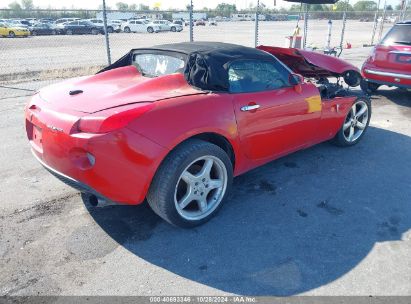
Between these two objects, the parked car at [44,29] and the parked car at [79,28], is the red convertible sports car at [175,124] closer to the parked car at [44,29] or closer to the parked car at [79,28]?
the parked car at [79,28]

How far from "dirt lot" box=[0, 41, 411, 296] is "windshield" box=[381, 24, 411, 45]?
12.6 feet

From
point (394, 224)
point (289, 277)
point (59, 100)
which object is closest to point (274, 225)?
point (289, 277)

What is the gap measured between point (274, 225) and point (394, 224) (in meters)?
1.08

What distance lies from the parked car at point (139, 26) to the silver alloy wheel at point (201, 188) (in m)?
37.0

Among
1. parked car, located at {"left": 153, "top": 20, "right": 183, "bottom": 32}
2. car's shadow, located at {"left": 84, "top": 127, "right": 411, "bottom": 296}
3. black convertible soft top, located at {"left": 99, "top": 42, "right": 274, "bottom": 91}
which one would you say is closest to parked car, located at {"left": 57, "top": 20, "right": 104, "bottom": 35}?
parked car, located at {"left": 153, "top": 20, "right": 183, "bottom": 32}

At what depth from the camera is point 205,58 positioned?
3.23m

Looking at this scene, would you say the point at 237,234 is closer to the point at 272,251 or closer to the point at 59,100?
the point at 272,251

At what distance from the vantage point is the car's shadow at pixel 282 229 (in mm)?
2541

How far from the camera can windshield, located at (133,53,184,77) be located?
11.3 ft

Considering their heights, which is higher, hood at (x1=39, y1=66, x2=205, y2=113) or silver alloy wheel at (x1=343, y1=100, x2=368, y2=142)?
hood at (x1=39, y1=66, x2=205, y2=113)

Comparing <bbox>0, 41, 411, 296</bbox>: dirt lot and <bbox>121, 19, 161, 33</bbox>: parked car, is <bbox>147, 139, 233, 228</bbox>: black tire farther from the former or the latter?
<bbox>121, 19, 161, 33</bbox>: parked car

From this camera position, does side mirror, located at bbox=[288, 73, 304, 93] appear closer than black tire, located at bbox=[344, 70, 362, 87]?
Yes

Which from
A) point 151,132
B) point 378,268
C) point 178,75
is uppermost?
point 178,75

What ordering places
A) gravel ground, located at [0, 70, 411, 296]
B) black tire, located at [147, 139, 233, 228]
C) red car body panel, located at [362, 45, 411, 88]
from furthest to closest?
red car body panel, located at [362, 45, 411, 88] < black tire, located at [147, 139, 233, 228] < gravel ground, located at [0, 70, 411, 296]
